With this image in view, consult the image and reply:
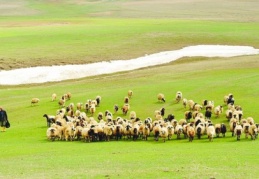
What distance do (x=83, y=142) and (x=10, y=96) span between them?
21122 mm

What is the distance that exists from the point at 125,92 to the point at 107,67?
84.5 ft

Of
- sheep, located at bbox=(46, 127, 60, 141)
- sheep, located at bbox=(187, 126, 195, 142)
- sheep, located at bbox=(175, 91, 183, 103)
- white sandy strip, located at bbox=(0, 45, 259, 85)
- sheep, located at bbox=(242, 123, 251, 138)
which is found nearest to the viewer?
sheep, located at bbox=(242, 123, 251, 138)

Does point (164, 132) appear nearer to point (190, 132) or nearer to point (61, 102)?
point (190, 132)

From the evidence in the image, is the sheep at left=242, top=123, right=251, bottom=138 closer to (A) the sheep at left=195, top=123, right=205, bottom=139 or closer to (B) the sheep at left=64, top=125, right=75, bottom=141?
(A) the sheep at left=195, top=123, right=205, bottom=139

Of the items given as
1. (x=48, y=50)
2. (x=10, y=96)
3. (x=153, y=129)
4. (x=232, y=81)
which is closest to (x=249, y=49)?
(x=48, y=50)

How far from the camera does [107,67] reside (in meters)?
70.6

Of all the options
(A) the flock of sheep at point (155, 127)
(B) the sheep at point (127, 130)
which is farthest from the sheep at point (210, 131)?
(B) the sheep at point (127, 130)

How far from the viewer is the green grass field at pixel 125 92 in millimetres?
22781

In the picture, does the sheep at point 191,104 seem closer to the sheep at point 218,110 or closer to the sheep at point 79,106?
the sheep at point 218,110

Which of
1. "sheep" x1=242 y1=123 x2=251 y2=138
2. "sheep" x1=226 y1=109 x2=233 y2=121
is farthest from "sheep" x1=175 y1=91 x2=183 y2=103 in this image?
"sheep" x1=242 y1=123 x2=251 y2=138

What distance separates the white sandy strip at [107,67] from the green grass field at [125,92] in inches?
93.1

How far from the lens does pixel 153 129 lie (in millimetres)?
32188

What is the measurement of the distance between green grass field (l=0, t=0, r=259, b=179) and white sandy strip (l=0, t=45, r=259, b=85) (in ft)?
7.76

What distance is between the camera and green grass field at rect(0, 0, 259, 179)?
74.7 ft
